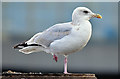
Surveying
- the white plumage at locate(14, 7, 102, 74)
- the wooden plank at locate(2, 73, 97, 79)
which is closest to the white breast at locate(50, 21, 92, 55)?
the white plumage at locate(14, 7, 102, 74)

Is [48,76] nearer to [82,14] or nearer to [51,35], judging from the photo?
[51,35]

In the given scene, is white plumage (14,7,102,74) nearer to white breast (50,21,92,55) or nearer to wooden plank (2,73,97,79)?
white breast (50,21,92,55)

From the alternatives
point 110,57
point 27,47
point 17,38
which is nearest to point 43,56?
point 17,38

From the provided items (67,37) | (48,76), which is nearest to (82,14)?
(67,37)

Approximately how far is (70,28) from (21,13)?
4.83 metres

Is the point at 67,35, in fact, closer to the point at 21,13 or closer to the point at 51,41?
the point at 51,41

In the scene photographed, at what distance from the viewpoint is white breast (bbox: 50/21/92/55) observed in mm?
3320

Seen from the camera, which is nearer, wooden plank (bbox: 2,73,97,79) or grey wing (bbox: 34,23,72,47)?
wooden plank (bbox: 2,73,97,79)

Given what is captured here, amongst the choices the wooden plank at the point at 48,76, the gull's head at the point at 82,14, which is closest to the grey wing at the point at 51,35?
the gull's head at the point at 82,14

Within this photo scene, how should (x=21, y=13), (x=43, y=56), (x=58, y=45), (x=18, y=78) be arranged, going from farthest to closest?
(x=21, y=13) < (x=43, y=56) < (x=58, y=45) < (x=18, y=78)

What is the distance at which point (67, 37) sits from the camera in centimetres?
340

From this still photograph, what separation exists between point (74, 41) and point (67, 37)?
10cm

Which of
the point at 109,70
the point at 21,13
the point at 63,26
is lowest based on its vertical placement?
the point at 109,70

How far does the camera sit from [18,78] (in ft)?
10.5
